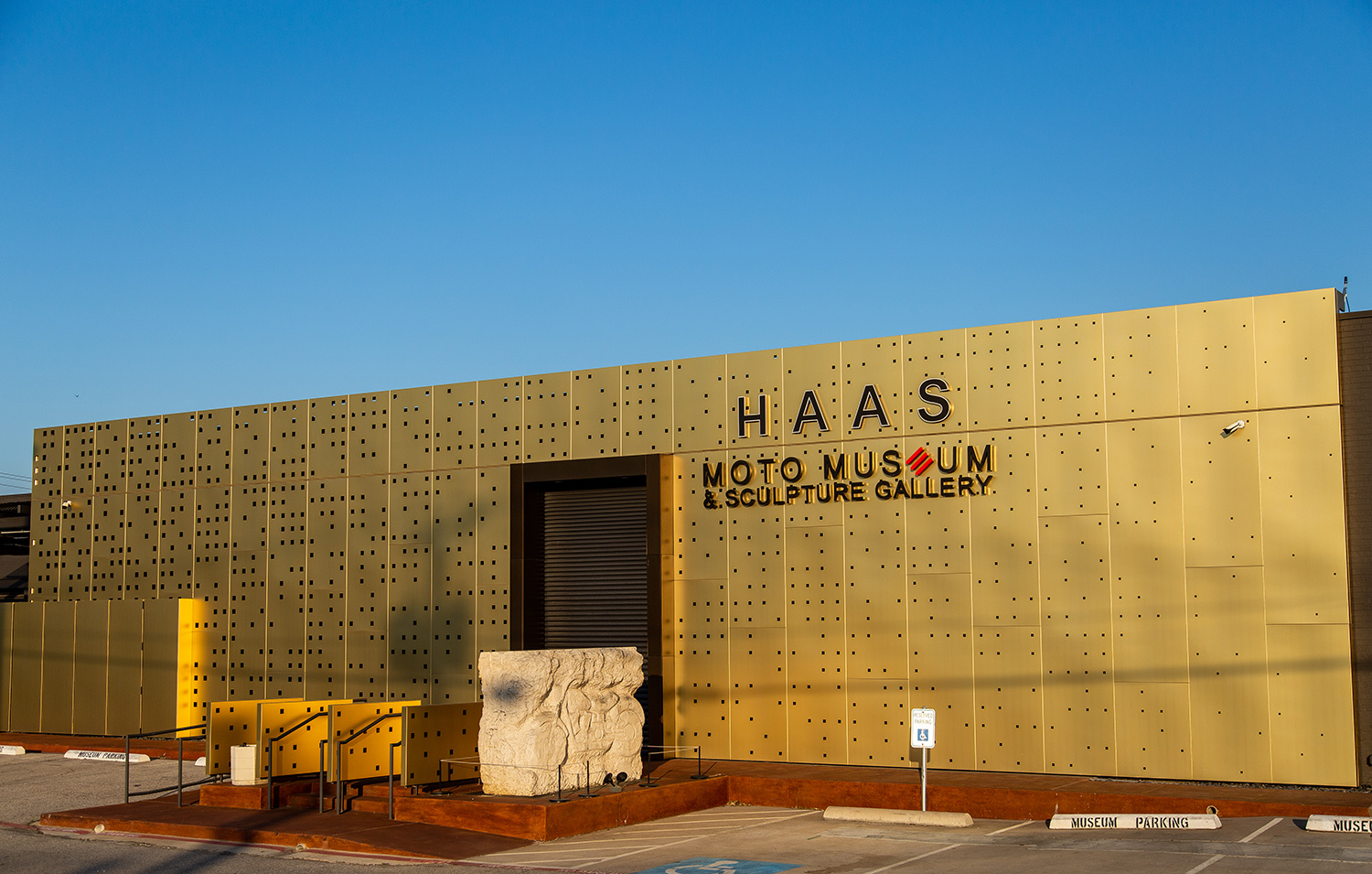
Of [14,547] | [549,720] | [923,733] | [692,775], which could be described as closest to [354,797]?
[549,720]

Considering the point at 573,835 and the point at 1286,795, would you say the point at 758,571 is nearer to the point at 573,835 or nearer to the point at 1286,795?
the point at 573,835

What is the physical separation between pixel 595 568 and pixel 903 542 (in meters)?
5.80

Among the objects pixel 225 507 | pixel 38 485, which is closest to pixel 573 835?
pixel 225 507

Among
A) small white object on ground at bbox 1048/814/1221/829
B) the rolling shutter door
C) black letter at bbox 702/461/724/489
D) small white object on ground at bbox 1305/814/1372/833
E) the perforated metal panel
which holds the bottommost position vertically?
small white object on ground at bbox 1048/814/1221/829

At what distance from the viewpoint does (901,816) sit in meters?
15.9

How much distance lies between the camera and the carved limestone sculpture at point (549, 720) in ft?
53.1

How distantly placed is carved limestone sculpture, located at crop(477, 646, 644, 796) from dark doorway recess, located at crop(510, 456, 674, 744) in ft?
13.3

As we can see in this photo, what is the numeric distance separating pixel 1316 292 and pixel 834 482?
7.27 metres

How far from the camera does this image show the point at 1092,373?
18.2m

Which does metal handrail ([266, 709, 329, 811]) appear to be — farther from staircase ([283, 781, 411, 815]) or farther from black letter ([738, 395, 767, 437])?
black letter ([738, 395, 767, 437])

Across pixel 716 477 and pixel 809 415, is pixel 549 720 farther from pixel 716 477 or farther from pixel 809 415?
pixel 809 415

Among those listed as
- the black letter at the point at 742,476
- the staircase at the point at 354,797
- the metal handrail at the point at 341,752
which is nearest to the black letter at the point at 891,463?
the black letter at the point at 742,476

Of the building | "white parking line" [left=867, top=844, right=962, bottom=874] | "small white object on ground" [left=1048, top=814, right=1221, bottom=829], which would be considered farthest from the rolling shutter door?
the building

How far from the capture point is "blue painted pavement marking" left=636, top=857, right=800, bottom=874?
41.7ft
